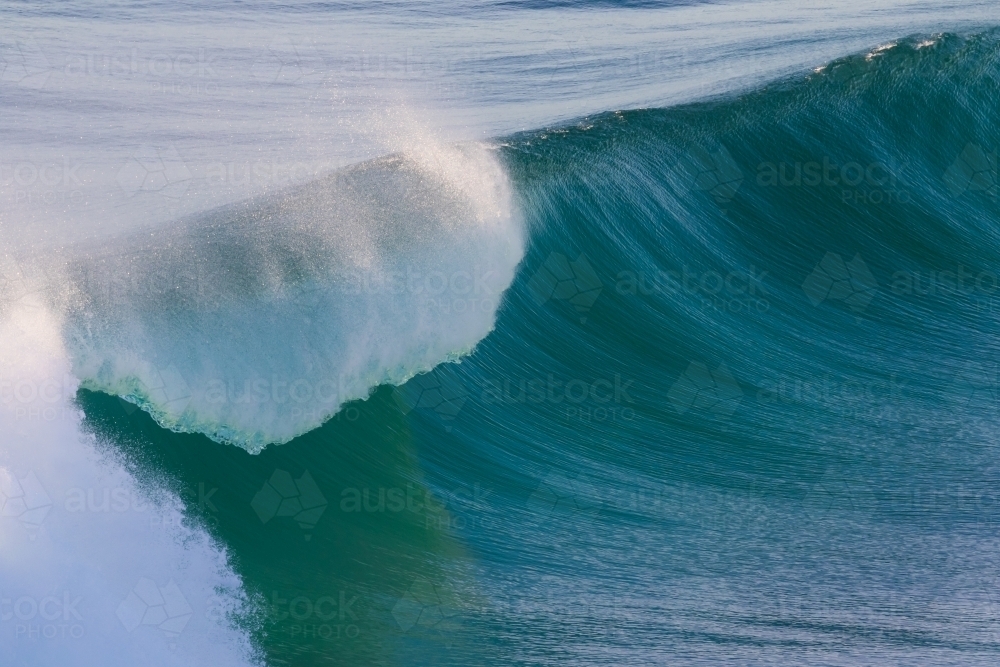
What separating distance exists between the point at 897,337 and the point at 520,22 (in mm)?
8070

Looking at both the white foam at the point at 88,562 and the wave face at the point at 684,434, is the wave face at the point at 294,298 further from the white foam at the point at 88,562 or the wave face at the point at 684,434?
the white foam at the point at 88,562

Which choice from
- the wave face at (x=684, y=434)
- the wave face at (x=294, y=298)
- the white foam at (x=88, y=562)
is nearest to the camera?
the white foam at (x=88, y=562)

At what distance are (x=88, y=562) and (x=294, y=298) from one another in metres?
2.58

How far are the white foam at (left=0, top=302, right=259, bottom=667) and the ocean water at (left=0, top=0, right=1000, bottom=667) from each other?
21 millimetres

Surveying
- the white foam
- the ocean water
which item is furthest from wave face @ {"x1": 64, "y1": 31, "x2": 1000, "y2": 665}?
the white foam

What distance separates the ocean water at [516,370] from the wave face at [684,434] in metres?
0.03

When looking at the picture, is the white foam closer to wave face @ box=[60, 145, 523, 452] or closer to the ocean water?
the ocean water

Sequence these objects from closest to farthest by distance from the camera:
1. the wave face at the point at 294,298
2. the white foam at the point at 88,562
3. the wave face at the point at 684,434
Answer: the white foam at the point at 88,562 → the wave face at the point at 684,434 → the wave face at the point at 294,298

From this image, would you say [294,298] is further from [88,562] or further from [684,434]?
[684,434]

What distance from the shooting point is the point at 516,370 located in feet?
28.2

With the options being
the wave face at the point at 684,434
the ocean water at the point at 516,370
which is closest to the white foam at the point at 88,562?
the ocean water at the point at 516,370

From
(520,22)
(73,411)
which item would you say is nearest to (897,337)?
(73,411)

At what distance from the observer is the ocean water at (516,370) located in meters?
6.77

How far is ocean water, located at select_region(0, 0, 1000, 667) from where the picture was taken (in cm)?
677
